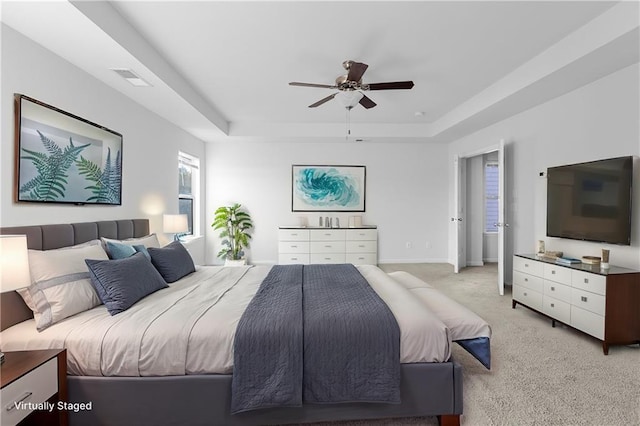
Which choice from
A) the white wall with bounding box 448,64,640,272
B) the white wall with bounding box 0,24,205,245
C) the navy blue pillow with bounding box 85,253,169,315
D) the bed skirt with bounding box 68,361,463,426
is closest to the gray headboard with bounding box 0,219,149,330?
the white wall with bounding box 0,24,205,245

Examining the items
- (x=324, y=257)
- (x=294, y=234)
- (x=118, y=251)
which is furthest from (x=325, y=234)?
(x=118, y=251)

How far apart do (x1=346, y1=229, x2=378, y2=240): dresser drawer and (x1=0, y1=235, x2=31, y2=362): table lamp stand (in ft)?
15.4

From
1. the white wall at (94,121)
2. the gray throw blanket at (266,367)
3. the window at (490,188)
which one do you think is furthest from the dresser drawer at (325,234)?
the gray throw blanket at (266,367)

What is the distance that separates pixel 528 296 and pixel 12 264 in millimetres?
4289

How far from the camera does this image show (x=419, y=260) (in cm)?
626

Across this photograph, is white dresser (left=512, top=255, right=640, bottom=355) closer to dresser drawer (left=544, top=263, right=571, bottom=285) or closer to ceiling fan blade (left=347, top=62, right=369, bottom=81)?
dresser drawer (left=544, top=263, right=571, bottom=285)

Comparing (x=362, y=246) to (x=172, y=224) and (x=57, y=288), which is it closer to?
(x=172, y=224)

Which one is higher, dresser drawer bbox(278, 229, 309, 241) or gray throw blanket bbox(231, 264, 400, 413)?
dresser drawer bbox(278, 229, 309, 241)

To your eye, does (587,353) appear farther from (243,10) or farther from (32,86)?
(32,86)

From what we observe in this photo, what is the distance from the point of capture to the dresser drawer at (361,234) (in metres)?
5.76

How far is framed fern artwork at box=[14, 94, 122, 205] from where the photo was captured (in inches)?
82.7

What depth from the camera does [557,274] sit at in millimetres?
3010

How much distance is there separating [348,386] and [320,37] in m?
2.63

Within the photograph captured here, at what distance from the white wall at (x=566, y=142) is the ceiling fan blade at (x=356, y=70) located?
2.40 metres
